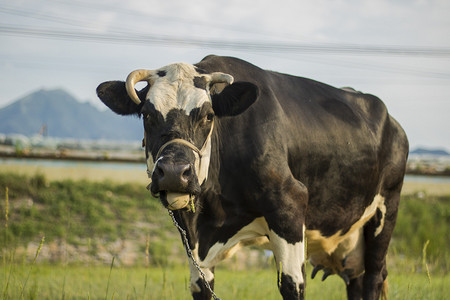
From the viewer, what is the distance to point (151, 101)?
429 cm

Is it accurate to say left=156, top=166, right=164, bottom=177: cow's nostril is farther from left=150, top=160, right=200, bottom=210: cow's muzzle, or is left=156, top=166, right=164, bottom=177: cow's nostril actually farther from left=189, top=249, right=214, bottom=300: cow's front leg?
left=189, top=249, right=214, bottom=300: cow's front leg

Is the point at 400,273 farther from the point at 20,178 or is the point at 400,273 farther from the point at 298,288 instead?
the point at 20,178

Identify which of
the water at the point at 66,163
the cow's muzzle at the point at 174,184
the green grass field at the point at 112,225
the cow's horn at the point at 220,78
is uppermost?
the cow's horn at the point at 220,78

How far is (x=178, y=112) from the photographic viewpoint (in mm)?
4184

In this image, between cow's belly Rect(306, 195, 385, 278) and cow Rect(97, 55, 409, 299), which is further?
cow's belly Rect(306, 195, 385, 278)

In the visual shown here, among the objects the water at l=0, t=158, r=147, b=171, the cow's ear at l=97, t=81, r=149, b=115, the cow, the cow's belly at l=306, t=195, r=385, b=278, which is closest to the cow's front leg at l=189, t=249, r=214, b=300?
the cow

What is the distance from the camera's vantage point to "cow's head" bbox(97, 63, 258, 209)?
381 centimetres

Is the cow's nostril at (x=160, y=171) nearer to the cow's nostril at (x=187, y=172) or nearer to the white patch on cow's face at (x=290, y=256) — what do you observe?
the cow's nostril at (x=187, y=172)

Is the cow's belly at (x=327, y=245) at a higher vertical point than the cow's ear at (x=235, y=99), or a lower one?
lower

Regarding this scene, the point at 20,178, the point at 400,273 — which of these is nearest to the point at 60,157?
the point at 20,178

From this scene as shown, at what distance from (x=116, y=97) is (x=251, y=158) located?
1.39 meters

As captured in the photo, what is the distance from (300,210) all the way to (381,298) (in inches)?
114

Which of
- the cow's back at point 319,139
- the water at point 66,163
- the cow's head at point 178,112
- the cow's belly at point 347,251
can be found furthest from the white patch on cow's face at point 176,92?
the water at point 66,163

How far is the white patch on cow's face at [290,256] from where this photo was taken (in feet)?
14.9
